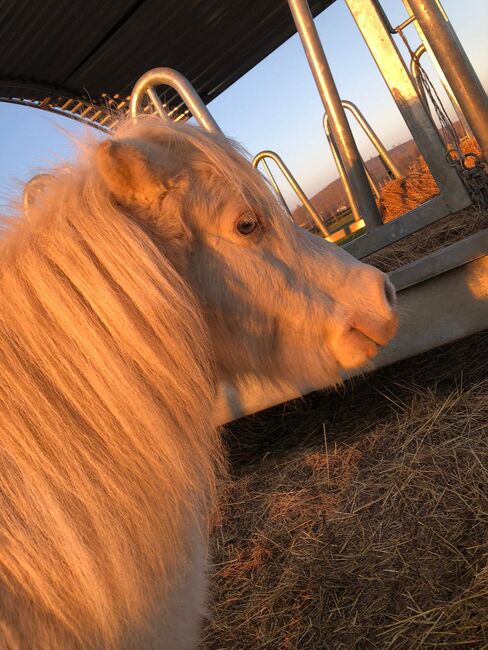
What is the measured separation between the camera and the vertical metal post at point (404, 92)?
8.53 feet

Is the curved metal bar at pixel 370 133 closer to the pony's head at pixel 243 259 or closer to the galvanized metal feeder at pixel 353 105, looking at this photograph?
the galvanized metal feeder at pixel 353 105

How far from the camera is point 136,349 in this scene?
1041 millimetres

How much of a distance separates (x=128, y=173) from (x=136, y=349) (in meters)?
0.39

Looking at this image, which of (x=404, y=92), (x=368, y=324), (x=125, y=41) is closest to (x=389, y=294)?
(x=368, y=324)

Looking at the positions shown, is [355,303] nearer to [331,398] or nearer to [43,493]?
[43,493]

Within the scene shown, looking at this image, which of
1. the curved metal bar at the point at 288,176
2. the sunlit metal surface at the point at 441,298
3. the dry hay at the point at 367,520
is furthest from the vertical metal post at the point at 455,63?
the curved metal bar at the point at 288,176

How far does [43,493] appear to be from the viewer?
3.09ft

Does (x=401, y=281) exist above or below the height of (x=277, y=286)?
below

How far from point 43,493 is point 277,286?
0.66m

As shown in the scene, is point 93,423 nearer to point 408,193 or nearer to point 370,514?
point 370,514

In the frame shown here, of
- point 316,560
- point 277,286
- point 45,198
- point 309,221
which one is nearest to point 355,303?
point 277,286

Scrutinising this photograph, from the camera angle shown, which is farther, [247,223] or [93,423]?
[247,223]

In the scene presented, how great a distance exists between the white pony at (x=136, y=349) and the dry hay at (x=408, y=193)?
11.8 ft

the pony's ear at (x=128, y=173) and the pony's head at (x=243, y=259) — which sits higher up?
the pony's ear at (x=128, y=173)
